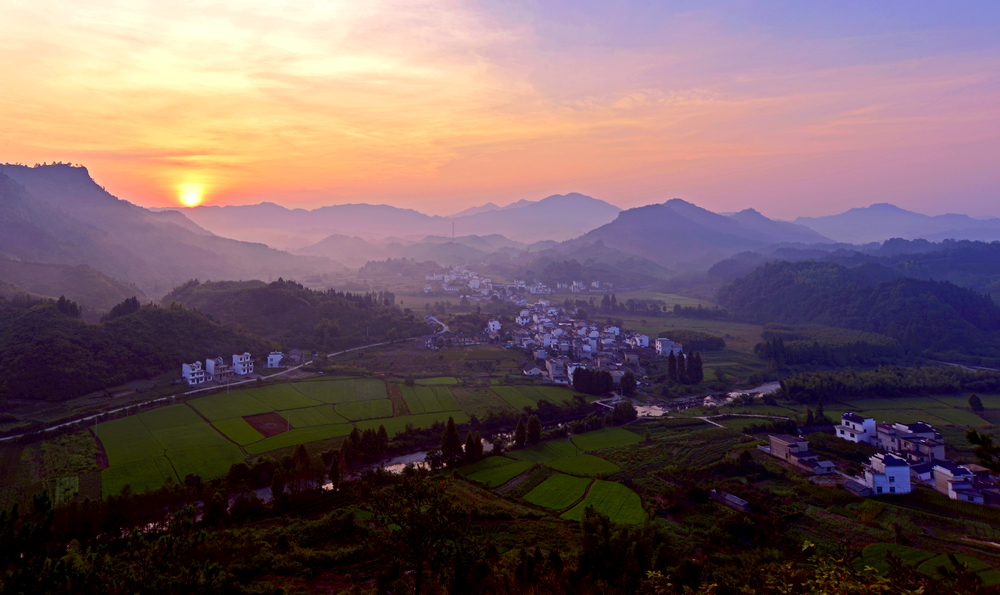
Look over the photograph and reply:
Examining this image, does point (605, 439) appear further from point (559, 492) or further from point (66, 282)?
point (66, 282)

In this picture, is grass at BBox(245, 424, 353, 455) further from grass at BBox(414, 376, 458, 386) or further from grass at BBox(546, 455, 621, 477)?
grass at BBox(546, 455, 621, 477)

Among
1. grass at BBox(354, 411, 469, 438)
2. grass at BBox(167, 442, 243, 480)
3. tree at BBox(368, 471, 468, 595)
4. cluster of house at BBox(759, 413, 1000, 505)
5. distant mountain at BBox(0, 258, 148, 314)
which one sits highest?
distant mountain at BBox(0, 258, 148, 314)

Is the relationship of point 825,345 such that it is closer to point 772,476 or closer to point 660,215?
point 772,476

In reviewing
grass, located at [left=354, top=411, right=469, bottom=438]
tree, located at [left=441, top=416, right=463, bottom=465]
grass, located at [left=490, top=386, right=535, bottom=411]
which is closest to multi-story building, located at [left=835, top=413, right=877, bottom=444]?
grass, located at [left=490, top=386, right=535, bottom=411]

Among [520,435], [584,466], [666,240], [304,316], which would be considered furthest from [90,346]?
[666,240]

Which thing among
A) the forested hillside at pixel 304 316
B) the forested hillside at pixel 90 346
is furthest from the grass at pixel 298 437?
the forested hillside at pixel 304 316

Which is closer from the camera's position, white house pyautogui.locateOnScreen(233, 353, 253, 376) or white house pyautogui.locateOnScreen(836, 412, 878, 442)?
white house pyautogui.locateOnScreen(836, 412, 878, 442)

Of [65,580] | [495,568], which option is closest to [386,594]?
[495,568]
